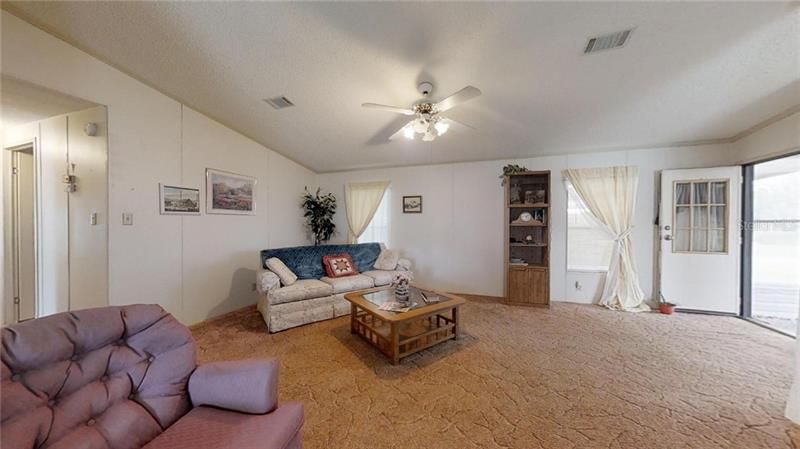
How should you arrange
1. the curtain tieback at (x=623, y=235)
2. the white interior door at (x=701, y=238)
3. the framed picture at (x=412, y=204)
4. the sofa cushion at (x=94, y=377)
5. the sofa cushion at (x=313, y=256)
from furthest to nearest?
the framed picture at (x=412, y=204)
the curtain tieback at (x=623, y=235)
the sofa cushion at (x=313, y=256)
the white interior door at (x=701, y=238)
the sofa cushion at (x=94, y=377)

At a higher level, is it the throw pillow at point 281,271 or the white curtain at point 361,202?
the white curtain at point 361,202

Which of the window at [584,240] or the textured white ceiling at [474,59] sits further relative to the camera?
the window at [584,240]

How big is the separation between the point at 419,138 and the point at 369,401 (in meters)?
3.31

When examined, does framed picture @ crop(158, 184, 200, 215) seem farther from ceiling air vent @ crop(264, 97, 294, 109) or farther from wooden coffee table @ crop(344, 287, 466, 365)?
wooden coffee table @ crop(344, 287, 466, 365)

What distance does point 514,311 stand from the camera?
12.1 ft

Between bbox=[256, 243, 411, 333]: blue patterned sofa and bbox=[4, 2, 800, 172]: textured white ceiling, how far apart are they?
6.23ft

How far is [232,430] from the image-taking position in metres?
1.08

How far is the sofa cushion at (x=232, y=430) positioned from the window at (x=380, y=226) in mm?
4023

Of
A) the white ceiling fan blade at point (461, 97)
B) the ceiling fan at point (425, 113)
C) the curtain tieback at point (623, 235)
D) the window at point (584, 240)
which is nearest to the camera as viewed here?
the white ceiling fan blade at point (461, 97)

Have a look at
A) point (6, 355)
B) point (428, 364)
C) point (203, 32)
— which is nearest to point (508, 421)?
point (428, 364)

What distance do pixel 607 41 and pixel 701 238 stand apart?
334cm

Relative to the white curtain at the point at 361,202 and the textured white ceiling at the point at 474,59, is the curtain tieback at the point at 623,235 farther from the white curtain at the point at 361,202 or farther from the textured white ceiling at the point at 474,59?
the white curtain at the point at 361,202

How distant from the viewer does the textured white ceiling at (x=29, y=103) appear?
2178 mm

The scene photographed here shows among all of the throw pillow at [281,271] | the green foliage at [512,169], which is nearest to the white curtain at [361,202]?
the throw pillow at [281,271]
